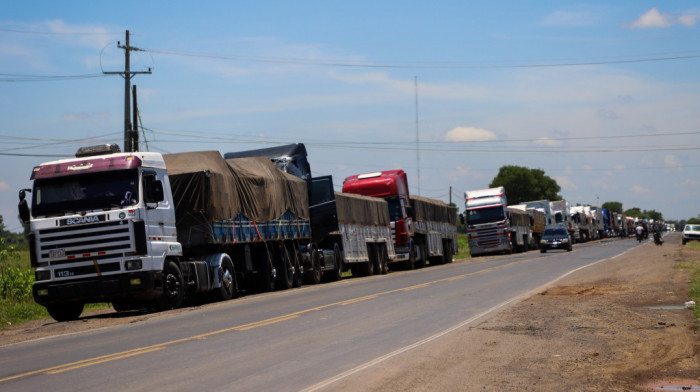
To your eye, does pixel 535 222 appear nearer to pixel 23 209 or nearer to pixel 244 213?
pixel 244 213

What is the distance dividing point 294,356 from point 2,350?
5.49 metres

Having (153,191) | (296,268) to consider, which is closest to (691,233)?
(296,268)

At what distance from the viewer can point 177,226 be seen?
70.8 ft

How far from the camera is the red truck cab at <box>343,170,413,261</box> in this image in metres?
39.4

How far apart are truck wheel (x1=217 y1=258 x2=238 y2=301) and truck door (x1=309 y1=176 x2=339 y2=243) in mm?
7904

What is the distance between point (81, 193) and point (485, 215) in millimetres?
40261

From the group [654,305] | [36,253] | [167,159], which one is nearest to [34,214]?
[36,253]

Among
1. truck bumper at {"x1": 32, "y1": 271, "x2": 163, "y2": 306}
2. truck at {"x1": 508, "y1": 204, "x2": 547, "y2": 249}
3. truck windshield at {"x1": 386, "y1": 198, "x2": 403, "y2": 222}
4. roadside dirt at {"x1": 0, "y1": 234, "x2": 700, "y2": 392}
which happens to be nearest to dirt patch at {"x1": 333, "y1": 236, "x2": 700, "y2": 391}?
roadside dirt at {"x1": 0, "y1": 234, "x2": 700, "y2": 392}

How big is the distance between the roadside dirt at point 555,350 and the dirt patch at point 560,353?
1cm

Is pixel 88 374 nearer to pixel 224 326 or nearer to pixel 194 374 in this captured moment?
pixel 194 374

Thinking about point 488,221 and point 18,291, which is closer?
point 18,291

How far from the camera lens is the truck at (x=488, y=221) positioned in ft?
181

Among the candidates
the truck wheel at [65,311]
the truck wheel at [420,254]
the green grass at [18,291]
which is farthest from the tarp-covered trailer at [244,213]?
the truck wheel at [420,254]

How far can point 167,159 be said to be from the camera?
891 inches
